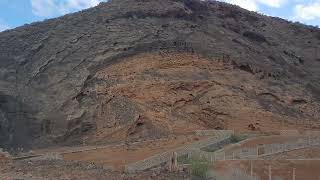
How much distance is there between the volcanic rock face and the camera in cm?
3700

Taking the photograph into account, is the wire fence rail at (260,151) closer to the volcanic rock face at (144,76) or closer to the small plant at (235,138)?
the small plant at (235,138)

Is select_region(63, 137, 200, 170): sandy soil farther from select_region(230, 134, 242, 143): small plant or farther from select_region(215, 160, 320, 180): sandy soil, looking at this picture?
select_region(215, 160, 320, 180): sandy soil

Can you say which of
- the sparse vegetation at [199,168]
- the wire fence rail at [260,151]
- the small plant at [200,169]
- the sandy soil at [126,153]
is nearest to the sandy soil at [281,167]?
the sparse vegetation at [199,168]

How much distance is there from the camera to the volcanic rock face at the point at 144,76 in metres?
37.0

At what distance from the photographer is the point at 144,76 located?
1523 inches

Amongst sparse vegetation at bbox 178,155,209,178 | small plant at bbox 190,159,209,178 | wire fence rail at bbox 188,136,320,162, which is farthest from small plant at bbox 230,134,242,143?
small plant at bbox 190,159,209,178

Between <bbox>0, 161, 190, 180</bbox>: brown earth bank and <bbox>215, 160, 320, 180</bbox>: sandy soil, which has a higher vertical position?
<bbox>215, 160, 320, 180</bbox>: sandy soil

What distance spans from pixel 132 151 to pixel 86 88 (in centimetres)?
Answer: 922

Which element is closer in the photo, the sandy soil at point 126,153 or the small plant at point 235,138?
the sandy soil at point 126,153

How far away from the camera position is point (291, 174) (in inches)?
918

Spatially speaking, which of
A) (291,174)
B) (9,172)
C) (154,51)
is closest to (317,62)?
(154,51)

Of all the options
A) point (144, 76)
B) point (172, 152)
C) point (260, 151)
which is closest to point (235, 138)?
point (260, 151)

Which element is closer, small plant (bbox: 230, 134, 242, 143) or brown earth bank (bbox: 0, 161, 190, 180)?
brown earth bank (bbox: 0, 161, 190, 180)

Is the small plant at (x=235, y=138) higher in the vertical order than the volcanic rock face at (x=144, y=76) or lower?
lower
